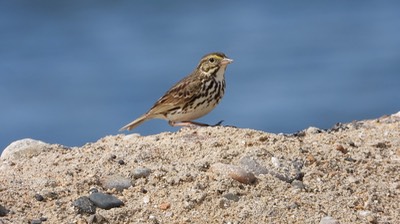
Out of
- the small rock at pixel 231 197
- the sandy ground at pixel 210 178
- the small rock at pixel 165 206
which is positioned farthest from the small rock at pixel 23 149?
the small rock at pixel 231 197

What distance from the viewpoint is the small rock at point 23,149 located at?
10.9m

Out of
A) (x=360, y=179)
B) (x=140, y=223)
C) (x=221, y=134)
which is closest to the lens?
(x=140, y=223)

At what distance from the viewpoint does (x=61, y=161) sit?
10.3 m

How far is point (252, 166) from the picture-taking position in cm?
969

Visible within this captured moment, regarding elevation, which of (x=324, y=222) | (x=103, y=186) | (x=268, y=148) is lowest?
(x=324, y=222)

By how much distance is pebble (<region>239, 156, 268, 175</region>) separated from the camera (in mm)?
9617

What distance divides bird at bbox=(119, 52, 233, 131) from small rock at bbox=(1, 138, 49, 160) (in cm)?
Result: 236

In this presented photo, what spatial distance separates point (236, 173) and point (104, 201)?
1376 mm

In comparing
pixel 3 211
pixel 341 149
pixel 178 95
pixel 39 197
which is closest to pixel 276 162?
pixel 341 149

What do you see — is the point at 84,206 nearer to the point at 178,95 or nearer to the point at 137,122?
the point at 178,95

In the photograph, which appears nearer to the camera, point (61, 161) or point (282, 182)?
point (282, 182)

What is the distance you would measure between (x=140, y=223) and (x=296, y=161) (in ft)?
7.33

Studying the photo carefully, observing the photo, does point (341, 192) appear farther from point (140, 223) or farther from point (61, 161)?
point (61, 161)

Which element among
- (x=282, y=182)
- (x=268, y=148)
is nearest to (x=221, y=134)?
(x=268, y=148)
